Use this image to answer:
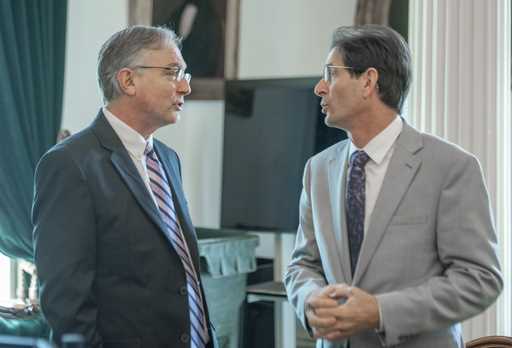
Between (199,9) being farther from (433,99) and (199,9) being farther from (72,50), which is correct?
(433,99)

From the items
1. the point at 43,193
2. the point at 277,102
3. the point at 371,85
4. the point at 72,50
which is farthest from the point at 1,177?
the point at 371,85

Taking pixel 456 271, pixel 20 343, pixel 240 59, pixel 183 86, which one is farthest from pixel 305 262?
pixel 240 59

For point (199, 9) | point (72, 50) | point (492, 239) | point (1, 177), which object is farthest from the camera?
point (199, 9)

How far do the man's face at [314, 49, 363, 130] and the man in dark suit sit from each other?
1.81 ft

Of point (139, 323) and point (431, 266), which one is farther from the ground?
point (431, 266)

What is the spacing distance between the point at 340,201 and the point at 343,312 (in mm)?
352

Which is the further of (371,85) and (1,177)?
(1,177)

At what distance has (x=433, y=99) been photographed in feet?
11.3

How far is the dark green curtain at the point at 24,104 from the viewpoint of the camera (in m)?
4.15

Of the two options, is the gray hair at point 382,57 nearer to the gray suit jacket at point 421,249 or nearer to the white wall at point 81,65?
the gray suit jacket at point 421,249

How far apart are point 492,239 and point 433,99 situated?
1472mm

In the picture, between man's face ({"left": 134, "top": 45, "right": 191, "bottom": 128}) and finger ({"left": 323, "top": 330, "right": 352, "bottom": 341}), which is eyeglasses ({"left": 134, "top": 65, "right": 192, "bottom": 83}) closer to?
man's face ({"left": 134, "top": 45, "right": 191, "bottom": 128})

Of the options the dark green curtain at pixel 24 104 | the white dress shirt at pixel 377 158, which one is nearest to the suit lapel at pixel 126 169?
the white dress shirt at pixel 377 158

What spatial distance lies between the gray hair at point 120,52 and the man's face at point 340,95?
0.60 meters
